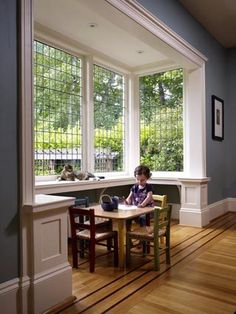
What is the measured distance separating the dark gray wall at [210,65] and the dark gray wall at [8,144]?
6.33 feet

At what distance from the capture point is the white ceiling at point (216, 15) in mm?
3979

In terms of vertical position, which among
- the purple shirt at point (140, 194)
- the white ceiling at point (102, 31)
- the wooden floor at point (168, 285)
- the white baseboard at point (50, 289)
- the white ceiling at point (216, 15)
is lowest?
the wooden floor at point (168, 285)

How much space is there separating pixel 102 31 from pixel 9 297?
11.1ft

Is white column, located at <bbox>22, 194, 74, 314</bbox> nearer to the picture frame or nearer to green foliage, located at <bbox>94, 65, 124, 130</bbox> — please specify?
green foliage, located at <bbox>94, 65, 124, 130</bbox>

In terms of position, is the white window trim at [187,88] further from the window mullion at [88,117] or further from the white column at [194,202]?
the window mullion at [88,117]

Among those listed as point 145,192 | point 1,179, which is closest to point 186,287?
point 145,192

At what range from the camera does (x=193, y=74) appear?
4715mm

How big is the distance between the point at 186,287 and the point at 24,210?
149 centimetres

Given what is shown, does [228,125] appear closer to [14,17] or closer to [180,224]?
[180,224]

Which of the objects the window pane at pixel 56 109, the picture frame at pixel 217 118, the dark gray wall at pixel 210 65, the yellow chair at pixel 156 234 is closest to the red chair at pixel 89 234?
Result: the yellow chair at pixel 156 234

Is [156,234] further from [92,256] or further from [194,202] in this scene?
[194,202]

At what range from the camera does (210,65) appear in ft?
16.5

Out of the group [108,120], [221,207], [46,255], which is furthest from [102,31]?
[221,207]

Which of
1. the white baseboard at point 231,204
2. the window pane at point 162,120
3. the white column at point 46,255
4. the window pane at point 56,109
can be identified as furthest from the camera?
the white baseboard at point 231,204
